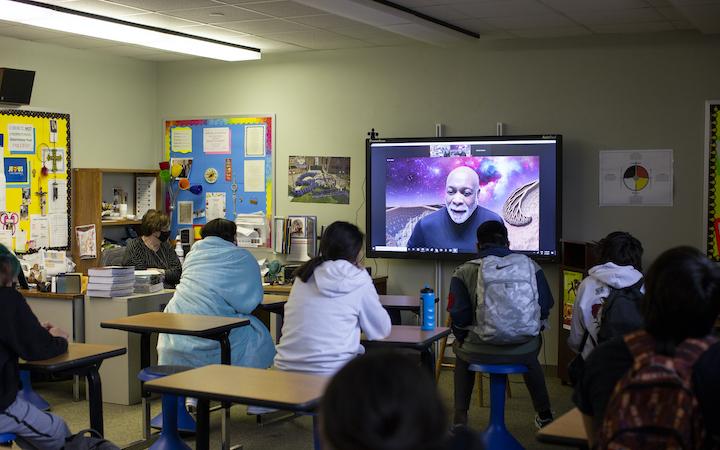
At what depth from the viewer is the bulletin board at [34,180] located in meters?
7.21

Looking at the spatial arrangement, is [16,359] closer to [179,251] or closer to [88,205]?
[88,205]

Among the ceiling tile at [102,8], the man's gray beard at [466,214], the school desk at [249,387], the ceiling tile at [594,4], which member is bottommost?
the school desk at [249,387]

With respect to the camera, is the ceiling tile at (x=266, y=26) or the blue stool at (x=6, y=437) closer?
the blue stool at (x=6, y=437)

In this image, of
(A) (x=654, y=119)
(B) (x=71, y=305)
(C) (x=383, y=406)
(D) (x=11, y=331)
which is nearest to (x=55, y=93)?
(B) (x=71, y=305)

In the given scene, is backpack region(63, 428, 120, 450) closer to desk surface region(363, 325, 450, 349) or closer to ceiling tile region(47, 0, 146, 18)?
desk surface region(363, 325, 450, 349)

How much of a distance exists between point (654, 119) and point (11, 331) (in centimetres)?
495

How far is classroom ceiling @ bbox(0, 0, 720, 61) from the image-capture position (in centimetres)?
584

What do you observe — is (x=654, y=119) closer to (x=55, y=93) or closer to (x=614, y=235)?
(x=614, y=235)

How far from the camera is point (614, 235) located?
4.58 m

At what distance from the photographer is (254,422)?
233 inches

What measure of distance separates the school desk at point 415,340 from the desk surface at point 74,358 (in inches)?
52.6

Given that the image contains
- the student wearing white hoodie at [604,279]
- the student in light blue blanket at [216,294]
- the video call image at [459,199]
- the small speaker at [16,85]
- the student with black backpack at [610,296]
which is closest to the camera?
the student with black backpack at [610,296]

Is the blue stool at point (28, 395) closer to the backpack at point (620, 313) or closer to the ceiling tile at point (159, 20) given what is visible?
the ceiling tile at point (159, 20)

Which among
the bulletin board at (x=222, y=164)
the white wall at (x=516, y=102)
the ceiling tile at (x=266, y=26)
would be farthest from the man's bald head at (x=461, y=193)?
the bulletin board at (x=222, y=164)
